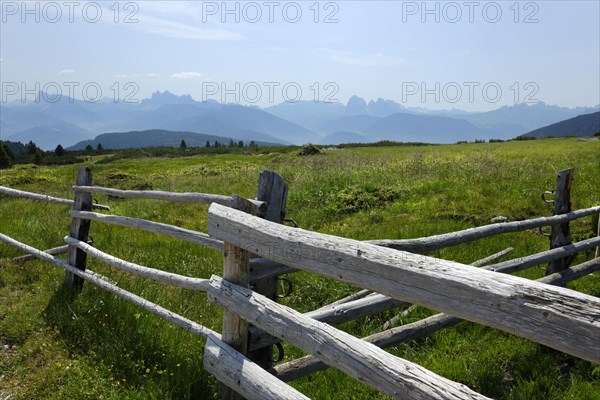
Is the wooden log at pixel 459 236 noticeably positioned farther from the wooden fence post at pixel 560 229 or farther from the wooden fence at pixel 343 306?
the wooden fence post at pixel 560 229

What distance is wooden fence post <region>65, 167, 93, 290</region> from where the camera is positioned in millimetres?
5945

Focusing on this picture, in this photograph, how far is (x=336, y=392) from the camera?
12.6 feet

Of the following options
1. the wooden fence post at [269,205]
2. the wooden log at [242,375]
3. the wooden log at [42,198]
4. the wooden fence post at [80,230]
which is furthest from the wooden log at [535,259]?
the wooden log at [42,198]

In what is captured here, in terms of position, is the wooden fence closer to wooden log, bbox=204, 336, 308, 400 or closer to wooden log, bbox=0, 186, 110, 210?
wooden log, bbox=204, 336, 308, 400

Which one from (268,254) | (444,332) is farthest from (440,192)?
(268,254)

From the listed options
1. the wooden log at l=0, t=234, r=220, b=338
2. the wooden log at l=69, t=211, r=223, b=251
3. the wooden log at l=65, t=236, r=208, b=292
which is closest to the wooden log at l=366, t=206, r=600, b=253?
the wooden log at l=69, t=211, r=223, b=251

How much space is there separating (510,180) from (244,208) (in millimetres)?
10899

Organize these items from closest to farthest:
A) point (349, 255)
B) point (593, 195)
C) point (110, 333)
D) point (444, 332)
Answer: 1. point (349, 255)
2. point (110, 333)
3. point (444, 332)
4. point (593, 195)

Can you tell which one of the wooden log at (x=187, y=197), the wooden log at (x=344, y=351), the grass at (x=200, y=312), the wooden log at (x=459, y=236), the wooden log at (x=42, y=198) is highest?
the wooden log at (x=187, y=197)

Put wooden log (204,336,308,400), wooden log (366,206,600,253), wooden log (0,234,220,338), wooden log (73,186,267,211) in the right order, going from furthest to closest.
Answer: wooden log (366,206,600,253) < wooden log (0,234,220,338) < wooden log (73,186,267,211) < wooden log (204,336,308,400)

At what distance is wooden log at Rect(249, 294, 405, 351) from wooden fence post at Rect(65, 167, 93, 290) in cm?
365

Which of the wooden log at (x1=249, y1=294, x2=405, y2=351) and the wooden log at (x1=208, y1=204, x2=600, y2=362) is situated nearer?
the wooden log at (x1=208, y1=204, x2=600, y2=362)

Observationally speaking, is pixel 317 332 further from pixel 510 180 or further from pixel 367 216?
pixel 510 180

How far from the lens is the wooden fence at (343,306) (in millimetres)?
1587
